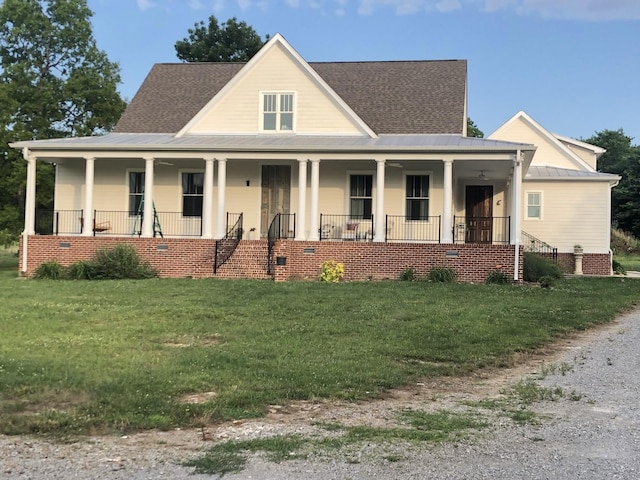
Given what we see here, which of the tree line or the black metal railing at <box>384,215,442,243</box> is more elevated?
the tree line

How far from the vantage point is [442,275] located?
55.6ft

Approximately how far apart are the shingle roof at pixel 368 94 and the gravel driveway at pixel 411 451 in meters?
15.1

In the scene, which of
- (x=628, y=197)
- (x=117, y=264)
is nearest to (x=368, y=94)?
(x=117, y=264)

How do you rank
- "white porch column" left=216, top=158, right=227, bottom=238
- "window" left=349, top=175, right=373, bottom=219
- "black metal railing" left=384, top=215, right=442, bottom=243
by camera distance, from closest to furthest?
"white porch column" left=216, top=158, right=227, bottom=238
"black metal railing" left=384, top=215, right=442, bottom=243
"window" left=349, top=175, right=373, bottom=219

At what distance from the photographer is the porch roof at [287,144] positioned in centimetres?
1791

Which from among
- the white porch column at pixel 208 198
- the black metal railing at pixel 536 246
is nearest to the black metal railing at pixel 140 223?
the white porch column at pixel 208 198

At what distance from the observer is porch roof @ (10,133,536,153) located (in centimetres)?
1791

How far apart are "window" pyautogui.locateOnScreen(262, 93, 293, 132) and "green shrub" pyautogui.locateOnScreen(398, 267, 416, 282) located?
6.18m

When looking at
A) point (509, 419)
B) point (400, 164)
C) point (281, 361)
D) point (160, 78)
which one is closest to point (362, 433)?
point (509, 419)

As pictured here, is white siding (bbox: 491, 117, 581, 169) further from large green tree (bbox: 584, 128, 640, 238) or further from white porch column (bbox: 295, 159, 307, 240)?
large green tree (bbox: 584, 128, 640, 238)

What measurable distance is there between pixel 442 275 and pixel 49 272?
10830mm

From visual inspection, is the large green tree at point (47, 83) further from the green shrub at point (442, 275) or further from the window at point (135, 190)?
the green shrub at point (442, 275)

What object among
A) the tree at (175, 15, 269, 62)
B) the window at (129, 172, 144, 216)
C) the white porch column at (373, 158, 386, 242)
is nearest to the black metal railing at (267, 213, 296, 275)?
the white porch column at (373, 158, 386, 242)

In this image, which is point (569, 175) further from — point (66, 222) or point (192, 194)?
point (66, 222)
